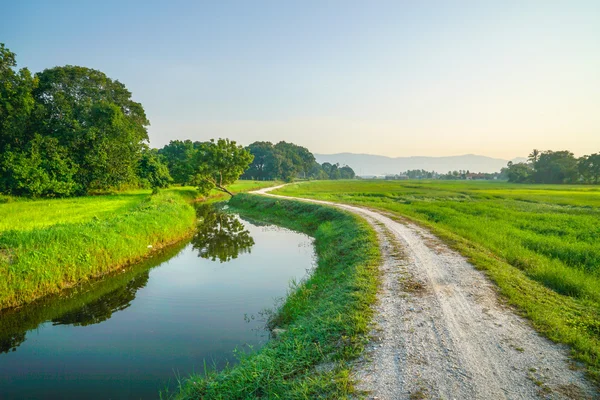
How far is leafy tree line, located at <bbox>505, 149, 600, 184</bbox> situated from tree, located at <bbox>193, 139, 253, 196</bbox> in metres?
85.9

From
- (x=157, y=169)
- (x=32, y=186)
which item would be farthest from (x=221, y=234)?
(x=157, y=169)

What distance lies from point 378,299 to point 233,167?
39905mm

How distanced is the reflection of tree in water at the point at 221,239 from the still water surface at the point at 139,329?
2.15 meters

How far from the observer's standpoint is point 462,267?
10.0 meters

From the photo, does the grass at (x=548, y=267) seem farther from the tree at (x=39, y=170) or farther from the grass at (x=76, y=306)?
the tree at (x=39, y=170)

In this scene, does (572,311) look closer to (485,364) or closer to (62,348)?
(485,364)

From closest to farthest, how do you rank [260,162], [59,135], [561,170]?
1. [59,135]
2. [561,170]
3. [260,162]

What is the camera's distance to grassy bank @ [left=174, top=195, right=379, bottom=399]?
4.76 meters

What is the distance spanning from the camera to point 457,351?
5.24 m

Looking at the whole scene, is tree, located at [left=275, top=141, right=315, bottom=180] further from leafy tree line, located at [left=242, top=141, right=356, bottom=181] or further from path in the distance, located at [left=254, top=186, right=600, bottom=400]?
path in the distance, located at [left=254, top=186, right=600, bottom=400]

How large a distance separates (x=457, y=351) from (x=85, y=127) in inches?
1517

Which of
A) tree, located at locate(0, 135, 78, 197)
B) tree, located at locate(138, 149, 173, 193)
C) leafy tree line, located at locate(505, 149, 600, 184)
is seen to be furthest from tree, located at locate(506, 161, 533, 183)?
tree, located at locate(0, 135, 78, 197)

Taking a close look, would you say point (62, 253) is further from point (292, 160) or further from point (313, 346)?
point (292, 160)

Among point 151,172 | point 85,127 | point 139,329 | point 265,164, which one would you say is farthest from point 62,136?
point 265,164
